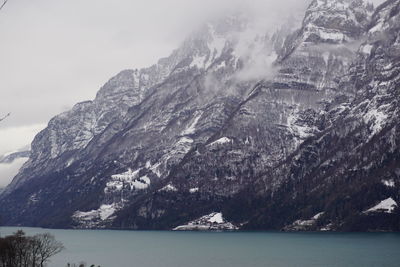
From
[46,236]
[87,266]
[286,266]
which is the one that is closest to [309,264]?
[286,266]

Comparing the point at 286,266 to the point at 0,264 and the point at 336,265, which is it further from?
the point at 0,264

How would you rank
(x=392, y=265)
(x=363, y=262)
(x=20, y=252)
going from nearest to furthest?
(x=20, y=252) < (x=392, y=265) < (x=363, y=262)

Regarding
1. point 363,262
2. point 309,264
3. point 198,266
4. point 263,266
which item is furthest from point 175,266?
point 363,262

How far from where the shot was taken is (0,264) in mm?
146250

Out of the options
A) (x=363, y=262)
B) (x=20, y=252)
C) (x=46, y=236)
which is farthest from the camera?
(x=363, y=262)

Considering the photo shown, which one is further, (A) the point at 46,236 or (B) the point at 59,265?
(B) the point at 59,265

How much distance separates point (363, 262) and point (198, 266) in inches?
2022

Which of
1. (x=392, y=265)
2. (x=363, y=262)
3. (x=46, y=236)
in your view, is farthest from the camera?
(x=363, y=262)

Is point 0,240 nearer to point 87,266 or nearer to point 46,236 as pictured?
point 46,236

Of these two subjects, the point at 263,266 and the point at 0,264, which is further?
the point at 263,266

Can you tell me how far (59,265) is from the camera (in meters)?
197

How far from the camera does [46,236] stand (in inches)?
6683

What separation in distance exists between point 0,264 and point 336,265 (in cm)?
10047

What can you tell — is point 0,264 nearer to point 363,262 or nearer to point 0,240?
point 0,240
